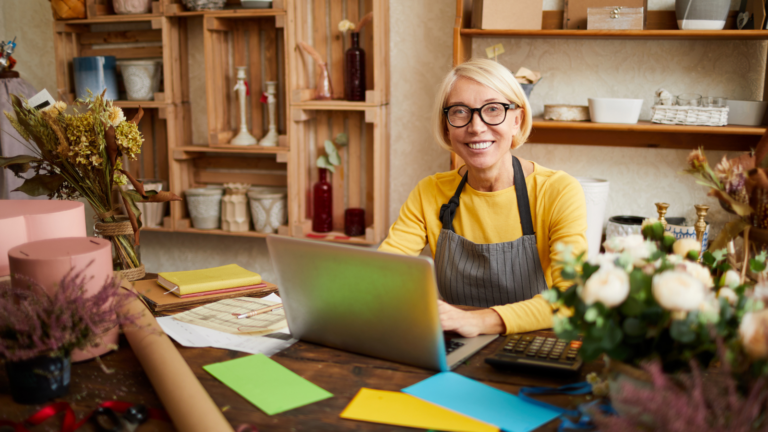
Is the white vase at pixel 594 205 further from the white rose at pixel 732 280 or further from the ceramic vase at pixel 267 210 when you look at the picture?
the white rose at pixel 732 280

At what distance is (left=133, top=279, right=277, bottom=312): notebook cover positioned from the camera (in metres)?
1.43

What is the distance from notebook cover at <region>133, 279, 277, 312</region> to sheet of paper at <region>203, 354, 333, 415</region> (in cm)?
40

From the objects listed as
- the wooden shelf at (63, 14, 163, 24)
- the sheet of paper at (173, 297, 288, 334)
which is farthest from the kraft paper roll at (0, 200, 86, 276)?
the wooden shelf at (63, 14, 163, 24)

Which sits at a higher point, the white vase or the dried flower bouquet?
the dried flower bouquet

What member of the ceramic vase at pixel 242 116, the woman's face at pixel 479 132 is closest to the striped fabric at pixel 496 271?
the woman's face at pixel 479 132

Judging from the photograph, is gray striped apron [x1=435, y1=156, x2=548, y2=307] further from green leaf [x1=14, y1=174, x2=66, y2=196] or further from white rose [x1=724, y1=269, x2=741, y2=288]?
green leaf [x1=14, y1=174, x2=66, y2=196]

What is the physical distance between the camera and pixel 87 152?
1.52 metres

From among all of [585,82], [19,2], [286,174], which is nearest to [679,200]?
[585,82]

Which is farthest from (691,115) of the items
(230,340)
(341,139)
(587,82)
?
(230,340)

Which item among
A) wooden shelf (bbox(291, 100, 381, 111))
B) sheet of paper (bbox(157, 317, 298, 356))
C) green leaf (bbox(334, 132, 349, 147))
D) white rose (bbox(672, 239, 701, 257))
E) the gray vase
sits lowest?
sheet of paper (bbox(157, 317, 298, 356))

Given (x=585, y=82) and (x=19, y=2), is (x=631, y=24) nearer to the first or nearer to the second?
(x=585, y=82)

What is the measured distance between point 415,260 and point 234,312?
0.61m

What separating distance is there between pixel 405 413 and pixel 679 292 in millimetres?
426

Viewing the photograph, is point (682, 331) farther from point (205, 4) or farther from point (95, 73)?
point (95, 73)
